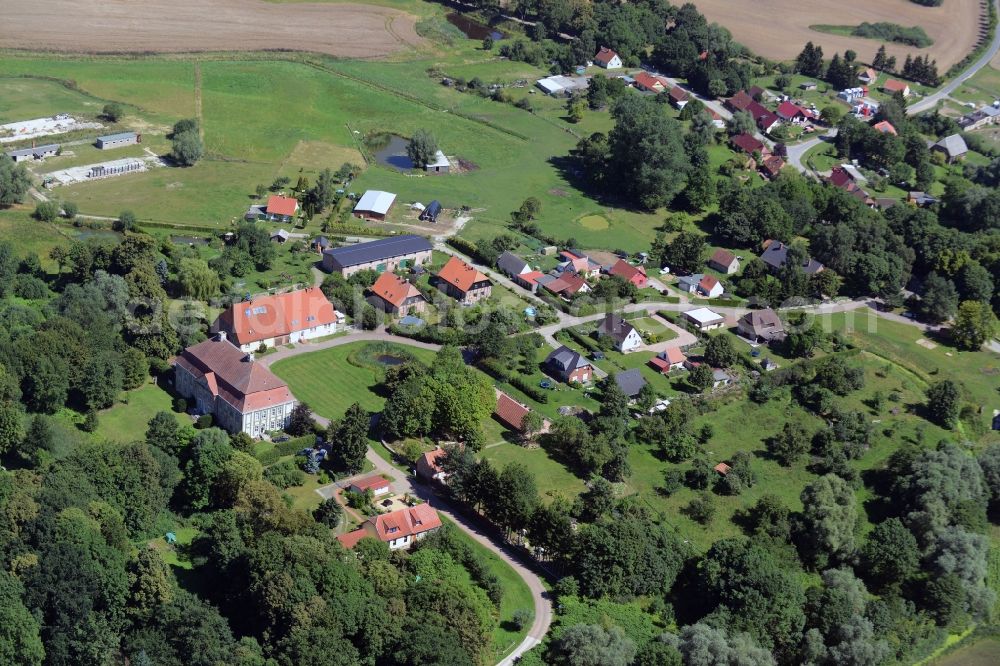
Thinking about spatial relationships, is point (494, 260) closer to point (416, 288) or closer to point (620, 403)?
point (416, 288)

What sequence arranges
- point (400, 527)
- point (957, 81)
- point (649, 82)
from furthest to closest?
point (957, 81), point (649, 82), point (400, 527)

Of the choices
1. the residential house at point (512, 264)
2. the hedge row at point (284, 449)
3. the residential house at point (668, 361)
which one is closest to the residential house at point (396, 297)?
the residential house at point (512, 264)

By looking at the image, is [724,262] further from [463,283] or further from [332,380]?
[332,380]

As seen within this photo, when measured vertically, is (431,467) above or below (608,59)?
below

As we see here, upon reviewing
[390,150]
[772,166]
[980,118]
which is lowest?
[390,150]

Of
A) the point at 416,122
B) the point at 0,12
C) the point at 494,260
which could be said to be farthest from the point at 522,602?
the point at 0,12

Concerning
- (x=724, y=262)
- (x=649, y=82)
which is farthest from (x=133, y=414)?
(x=649, y=82)

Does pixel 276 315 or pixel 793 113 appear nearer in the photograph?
pixel 276 315
